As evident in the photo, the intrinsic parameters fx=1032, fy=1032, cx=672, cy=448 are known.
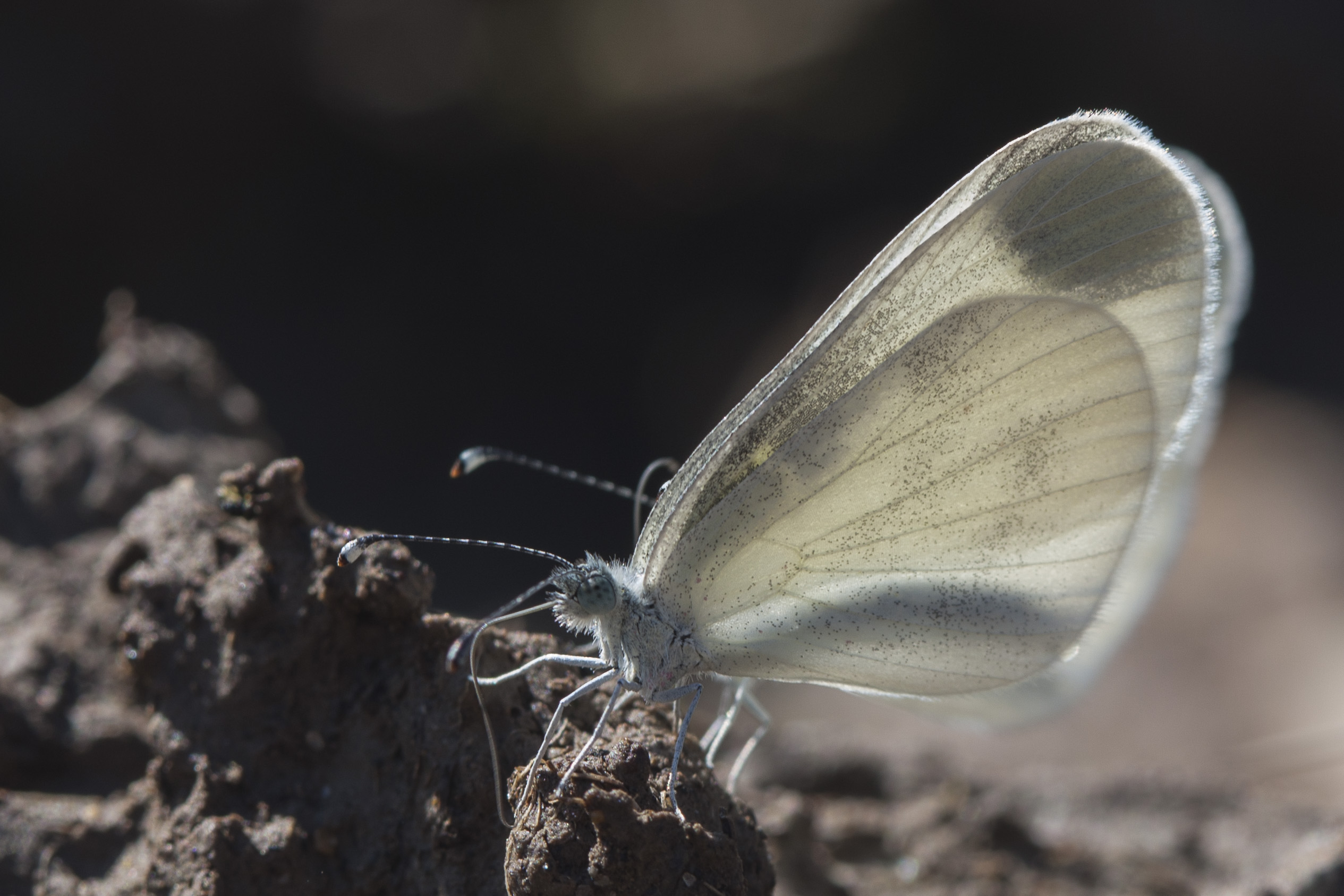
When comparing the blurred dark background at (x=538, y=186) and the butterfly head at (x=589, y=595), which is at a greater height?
the blurred dark background at (x=538, y=186)

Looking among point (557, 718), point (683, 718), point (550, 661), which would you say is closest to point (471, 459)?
point (550, 661)

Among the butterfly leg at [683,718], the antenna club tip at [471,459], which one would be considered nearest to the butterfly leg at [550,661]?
the butterfly leg at [683,718]

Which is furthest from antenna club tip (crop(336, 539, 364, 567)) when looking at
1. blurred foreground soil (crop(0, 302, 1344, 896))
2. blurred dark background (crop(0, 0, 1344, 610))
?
blurred dark background (crop(0, 0, 1344, 610))

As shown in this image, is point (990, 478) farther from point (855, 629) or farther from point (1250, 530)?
point (1250, 530)

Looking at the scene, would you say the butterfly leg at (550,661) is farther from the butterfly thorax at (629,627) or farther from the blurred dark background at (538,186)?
the blurred dark background at (538,186)

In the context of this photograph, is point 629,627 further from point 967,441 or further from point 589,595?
point 967,441
